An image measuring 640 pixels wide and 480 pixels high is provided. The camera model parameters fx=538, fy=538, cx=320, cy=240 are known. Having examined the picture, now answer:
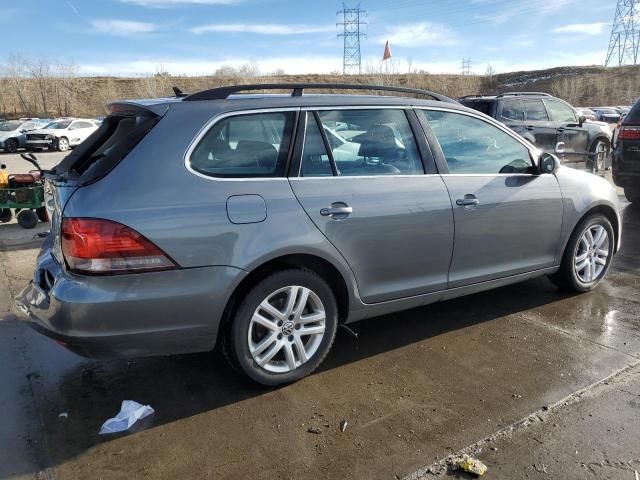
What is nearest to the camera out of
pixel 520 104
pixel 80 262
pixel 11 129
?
pixel 80 262

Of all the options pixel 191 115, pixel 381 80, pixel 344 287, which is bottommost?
pixel 344 287

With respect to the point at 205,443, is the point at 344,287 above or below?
above

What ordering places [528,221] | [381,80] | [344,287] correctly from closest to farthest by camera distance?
[344,287], [528,221], [381,80]

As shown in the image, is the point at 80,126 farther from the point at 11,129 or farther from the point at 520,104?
the point at 520,104

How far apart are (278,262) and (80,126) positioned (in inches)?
1160

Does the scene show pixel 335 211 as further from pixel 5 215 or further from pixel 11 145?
pixel 11 145

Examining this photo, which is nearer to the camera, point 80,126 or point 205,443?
point 205,443

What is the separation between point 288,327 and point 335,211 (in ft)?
2.44

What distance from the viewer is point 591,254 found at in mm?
4691

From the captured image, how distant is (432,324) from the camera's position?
418 cm

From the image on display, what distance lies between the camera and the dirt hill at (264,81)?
61125 millimetres

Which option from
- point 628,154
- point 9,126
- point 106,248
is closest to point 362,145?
point 106,248

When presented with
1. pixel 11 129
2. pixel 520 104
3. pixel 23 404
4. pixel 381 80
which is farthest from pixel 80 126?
pixel 381 80

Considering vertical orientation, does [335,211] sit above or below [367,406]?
above
